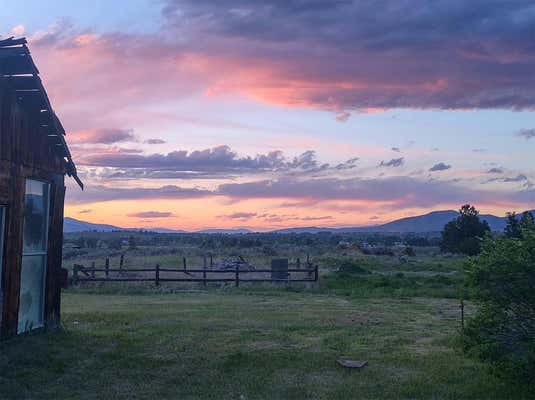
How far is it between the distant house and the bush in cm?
910

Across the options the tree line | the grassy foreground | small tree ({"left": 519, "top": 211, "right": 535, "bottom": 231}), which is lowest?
the grassy foreground

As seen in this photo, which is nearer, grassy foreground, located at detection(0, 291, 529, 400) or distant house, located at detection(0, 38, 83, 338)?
grassy foreground, located at detection(0, 291, 529, 400)

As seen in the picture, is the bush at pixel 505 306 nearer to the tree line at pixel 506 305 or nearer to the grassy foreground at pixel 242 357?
the tree line at pixel 506 305

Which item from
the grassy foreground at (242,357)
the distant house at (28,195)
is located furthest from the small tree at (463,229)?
the distant house at (28,195)

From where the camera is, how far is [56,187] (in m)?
16.1

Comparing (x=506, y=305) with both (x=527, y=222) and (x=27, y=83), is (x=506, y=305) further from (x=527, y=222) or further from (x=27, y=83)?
(x=27, y=83)

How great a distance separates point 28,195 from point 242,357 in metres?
6.07

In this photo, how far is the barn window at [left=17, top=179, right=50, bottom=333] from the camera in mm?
14695

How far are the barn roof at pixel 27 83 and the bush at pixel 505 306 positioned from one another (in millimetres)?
9293

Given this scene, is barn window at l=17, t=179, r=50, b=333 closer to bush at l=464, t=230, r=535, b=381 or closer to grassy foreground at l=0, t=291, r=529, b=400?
grassy foreground at l=0, t=291, r=529, b=400

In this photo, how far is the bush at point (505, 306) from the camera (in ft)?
32.5

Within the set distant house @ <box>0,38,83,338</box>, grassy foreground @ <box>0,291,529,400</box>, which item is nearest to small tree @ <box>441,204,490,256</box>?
grassy foreground @ <box>0,291,529,400</box>

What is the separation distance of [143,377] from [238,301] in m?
13.1

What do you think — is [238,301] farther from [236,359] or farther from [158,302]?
[236,359]
